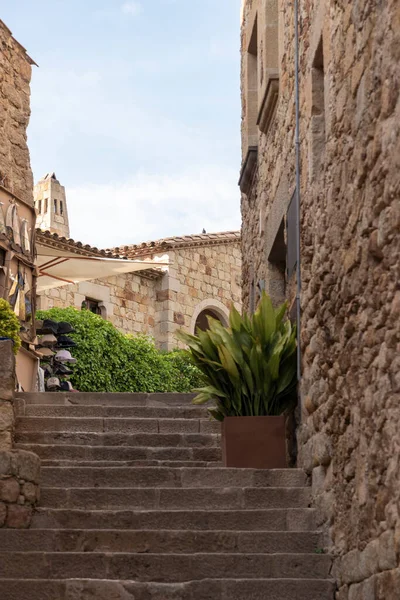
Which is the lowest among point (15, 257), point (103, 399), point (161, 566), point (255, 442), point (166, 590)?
point (166, 590)

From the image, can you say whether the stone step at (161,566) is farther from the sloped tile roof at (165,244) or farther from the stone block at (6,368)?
the sloped tile roof at (165,244)

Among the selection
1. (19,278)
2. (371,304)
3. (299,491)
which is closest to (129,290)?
(19,278)

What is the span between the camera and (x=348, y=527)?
6.88 metres

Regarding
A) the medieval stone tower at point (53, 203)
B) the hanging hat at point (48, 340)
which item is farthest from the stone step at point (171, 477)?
the medieval stone tower at point (53, 203)

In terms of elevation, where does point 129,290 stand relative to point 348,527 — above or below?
above

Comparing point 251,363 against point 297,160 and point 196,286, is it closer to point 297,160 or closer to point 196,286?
point 297,160

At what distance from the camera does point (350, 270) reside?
22.7ft

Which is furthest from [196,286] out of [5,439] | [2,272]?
[5,439]

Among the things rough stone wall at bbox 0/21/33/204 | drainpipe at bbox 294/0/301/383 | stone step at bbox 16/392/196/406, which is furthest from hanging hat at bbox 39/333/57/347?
drainpipe at bbox 294/0/301/383

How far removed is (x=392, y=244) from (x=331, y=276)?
160 centimetres

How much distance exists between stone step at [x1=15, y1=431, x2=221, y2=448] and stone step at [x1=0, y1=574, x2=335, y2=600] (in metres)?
2.61

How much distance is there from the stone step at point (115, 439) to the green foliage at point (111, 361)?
32.5 feet

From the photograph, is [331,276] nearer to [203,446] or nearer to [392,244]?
[392,244]

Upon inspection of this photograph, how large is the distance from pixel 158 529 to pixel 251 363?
67.9 inches
